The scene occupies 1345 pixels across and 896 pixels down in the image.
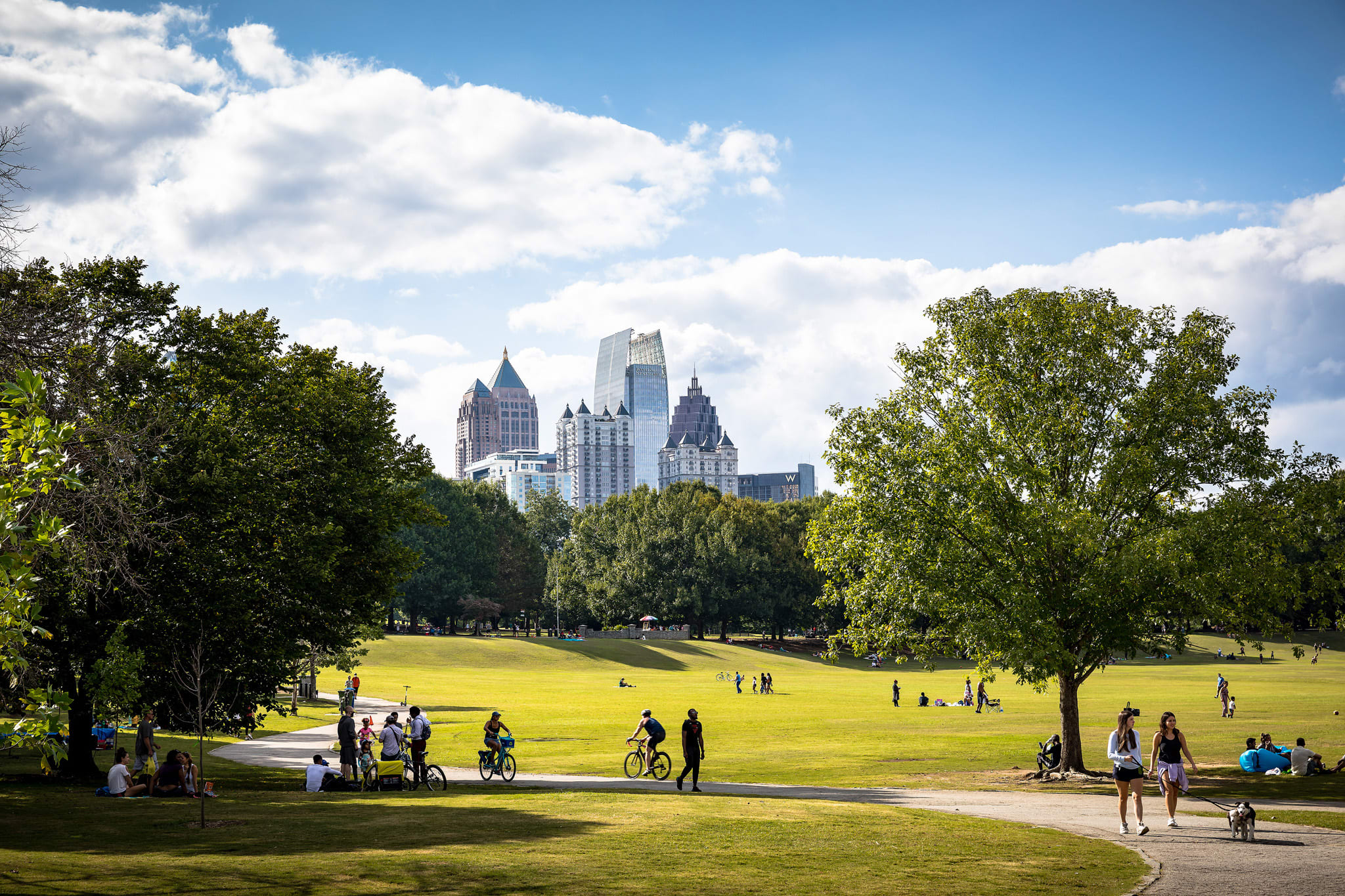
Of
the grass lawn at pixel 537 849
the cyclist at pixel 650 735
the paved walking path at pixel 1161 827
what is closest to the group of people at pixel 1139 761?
the paved walking path at pixel 1161 827

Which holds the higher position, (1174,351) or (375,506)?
(1174,351)

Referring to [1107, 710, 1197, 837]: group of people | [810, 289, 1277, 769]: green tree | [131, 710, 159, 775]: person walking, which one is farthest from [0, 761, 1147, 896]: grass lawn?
[810, 289, 1277, 769]: green tree

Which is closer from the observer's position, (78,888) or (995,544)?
(78,888)

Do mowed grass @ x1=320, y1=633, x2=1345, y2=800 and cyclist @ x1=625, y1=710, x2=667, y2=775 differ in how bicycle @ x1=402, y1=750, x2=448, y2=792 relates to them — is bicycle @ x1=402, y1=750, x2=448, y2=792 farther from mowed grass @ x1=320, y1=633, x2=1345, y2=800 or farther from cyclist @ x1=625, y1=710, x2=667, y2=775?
cyclist @ x1=625, y1=710, x2=667, y2=775

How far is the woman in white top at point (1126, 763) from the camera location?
54.1 feet

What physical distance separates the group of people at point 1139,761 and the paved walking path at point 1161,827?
39 centimetres

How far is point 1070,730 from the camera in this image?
2662 cm

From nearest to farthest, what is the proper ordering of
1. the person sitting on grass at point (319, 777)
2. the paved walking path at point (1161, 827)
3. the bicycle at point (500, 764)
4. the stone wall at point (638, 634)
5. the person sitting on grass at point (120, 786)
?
the paved walking path at point (1161, 827)
the person sitting on grass at point (120, 786)
the person sitting on grass at point (319, 777)
the bicycle at point (500, 764)
the stone wall at point (638, 634)

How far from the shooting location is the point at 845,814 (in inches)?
724

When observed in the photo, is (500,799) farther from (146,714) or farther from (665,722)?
(665,722)

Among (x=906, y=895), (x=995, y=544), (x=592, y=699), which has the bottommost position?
(x=592, y=699)

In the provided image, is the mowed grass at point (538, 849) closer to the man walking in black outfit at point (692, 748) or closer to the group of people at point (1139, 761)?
the group of people at point (1139, 761)

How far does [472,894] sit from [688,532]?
10467 cm

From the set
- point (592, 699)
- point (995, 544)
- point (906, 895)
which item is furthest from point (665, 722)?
point (906, 895)
